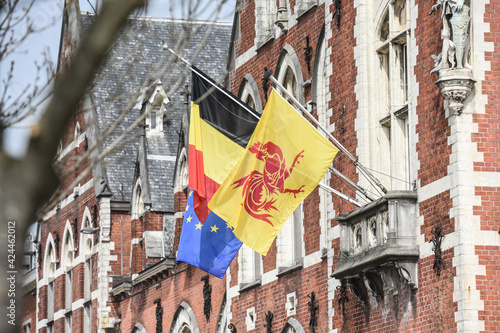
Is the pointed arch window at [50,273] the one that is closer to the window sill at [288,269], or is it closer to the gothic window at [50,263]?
the gothic window at [50,263]

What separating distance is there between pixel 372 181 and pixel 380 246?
6.29 ft

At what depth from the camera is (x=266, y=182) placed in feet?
65.4

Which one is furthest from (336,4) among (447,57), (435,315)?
(435,315)

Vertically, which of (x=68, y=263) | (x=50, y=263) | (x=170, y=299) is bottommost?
(x=170, y=299)

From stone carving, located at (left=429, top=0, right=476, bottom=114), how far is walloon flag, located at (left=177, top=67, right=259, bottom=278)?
4.33 metres

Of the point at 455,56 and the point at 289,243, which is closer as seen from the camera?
the point at 455,56

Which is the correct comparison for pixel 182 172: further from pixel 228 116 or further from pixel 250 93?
pixel 228 116

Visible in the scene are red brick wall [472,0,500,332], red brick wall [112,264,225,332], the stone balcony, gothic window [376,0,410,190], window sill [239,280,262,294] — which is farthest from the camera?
red brick wall [112,264,225,332]

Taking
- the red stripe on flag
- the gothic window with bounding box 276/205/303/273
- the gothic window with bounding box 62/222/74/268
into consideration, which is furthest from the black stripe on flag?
the gothic window with bounding box 62/222/74/268

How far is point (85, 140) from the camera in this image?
140ft

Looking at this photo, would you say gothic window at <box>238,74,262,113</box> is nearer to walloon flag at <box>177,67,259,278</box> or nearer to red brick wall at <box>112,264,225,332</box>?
walloon flag at <box>177,67,259,278</box>

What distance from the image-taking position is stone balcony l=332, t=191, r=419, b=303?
18859mm

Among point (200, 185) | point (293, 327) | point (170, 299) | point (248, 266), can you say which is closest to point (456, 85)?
point (200, 185)

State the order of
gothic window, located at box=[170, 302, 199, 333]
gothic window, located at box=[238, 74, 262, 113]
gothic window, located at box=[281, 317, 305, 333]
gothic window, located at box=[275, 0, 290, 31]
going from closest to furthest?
gothic window, located at box=[281, 317, 305, 333], gothic window, located at box=[275, 0, 290, 31], gothic window, located at box=[238, 74, 262, 113], gothic window, located at box=[170, 302, 199, 333]
